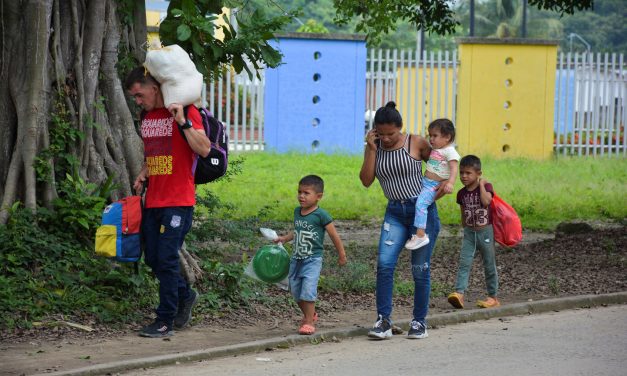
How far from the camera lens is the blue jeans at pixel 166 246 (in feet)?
24.3

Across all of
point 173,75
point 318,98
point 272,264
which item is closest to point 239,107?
point 318,98

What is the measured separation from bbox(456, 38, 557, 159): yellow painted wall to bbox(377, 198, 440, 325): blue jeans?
1668cm

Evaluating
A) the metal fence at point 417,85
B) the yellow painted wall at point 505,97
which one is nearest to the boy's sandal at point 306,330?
the metal fence at point 417,85

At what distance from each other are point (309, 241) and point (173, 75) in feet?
5.13

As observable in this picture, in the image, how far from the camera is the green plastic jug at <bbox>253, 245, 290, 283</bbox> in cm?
794

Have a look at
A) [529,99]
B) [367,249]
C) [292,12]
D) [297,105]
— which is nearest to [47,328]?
[292,12]

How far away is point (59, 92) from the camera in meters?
8.69

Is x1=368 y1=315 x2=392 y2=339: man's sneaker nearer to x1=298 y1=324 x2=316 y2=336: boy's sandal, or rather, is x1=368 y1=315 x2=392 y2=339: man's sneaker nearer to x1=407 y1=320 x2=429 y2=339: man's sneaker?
x1=407 y1=320 x2=429 y2=339: man's sneaker

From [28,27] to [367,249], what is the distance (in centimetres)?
519

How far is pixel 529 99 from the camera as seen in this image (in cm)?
2450

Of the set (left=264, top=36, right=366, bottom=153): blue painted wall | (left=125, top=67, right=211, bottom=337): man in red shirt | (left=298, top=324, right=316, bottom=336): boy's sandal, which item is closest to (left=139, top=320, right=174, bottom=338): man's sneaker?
(left=125, top=67, right=211, bottom=337): man in red shirt

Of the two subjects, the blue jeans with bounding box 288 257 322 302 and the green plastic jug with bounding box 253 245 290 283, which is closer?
the blue jeans with bounding box 288 257 322 302

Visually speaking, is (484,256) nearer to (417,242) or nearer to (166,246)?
(417,242)

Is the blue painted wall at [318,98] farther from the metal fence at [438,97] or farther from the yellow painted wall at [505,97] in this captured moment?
the yellow painted wall at [505,97]
